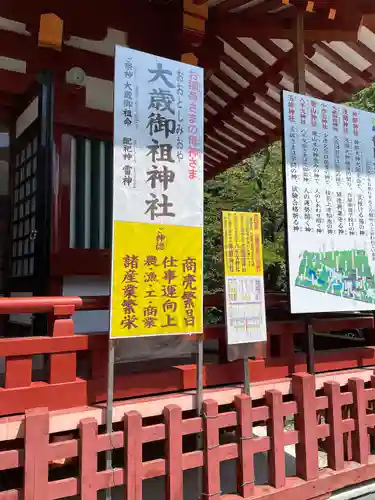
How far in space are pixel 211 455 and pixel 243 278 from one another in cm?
115

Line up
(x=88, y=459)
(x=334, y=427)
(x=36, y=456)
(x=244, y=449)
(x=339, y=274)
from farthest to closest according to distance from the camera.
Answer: (x=339, y=274) → (x=334, y=427) → (x=244, y=449) → (x=88, y=459) → (x=36, y=456)

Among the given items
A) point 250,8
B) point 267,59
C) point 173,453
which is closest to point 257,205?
point 267,59

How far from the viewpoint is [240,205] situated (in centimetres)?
1225

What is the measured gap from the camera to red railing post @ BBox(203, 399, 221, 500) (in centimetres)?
277

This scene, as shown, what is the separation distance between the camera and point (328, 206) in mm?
3453

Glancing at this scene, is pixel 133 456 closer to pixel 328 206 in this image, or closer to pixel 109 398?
pixel 109 398

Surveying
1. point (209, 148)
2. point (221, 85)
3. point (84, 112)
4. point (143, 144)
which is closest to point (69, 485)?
point (143, 144)

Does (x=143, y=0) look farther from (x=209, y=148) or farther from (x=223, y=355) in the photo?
(x=209, y=148)

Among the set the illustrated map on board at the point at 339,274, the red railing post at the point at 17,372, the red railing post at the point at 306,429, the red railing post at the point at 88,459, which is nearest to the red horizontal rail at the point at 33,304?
the red railing post at the point at 17,372

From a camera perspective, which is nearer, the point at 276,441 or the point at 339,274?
the point at 276,441

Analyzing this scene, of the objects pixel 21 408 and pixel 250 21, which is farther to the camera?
pixel 250 21

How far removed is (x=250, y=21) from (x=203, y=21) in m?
0.46

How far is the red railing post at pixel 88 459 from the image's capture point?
2.44 metres

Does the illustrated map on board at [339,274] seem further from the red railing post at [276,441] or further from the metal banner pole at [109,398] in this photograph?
the metal banner pole at [109,398]
